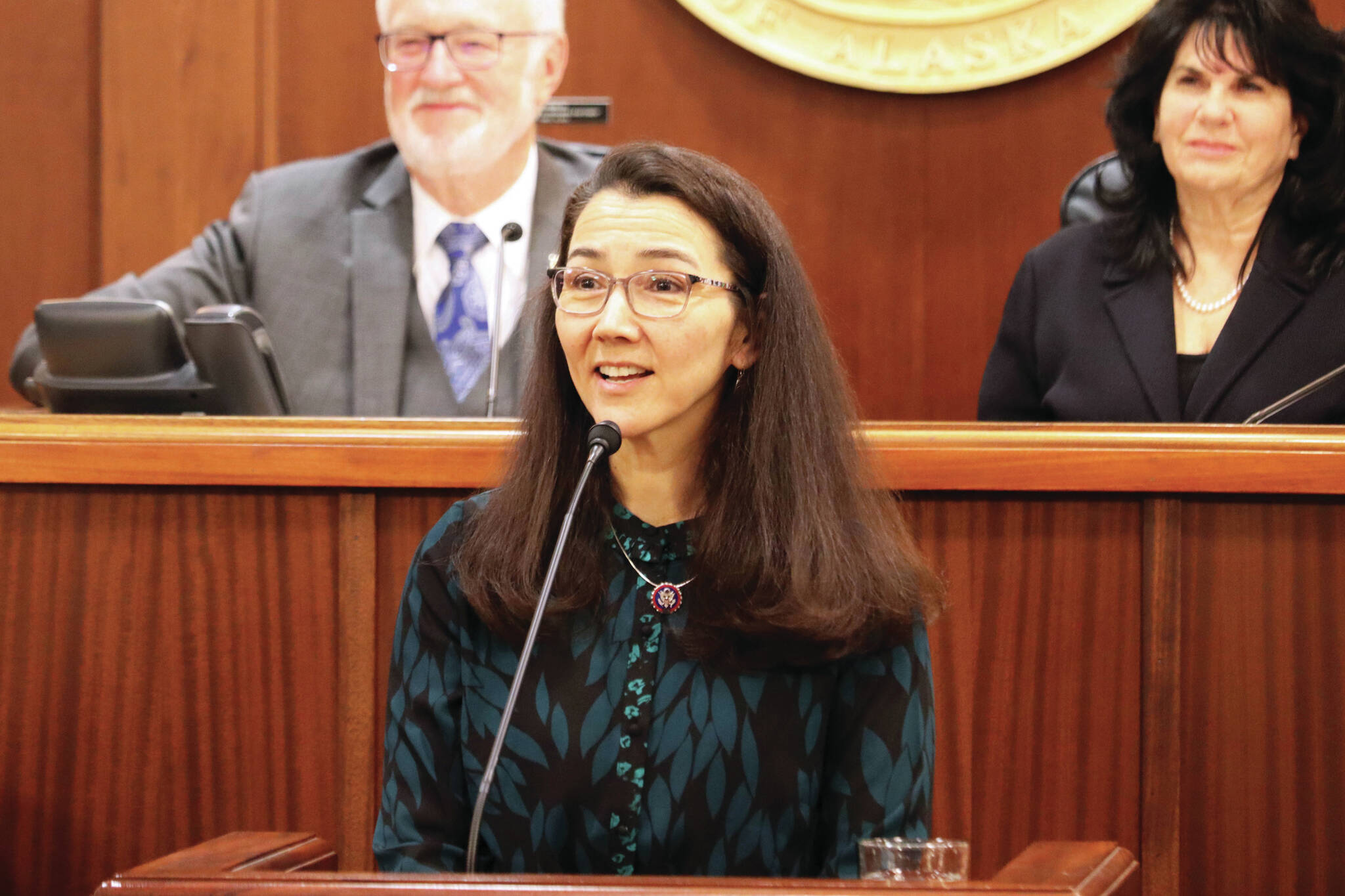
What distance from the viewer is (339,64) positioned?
3402 millimetres

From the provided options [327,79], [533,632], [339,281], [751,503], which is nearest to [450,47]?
[339,281]

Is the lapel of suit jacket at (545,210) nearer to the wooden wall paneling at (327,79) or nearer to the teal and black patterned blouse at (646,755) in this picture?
the wooden wall paneling at (327,79)

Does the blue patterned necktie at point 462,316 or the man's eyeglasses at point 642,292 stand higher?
the blue patterned necktie at point 462,316

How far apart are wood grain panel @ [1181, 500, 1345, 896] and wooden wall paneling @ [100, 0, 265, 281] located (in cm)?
260

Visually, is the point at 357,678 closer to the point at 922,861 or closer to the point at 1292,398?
the point at 922,861

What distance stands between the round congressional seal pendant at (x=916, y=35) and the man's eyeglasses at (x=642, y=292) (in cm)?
211

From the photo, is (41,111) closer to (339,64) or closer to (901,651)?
(339,64)

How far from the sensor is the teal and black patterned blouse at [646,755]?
4.05 feet

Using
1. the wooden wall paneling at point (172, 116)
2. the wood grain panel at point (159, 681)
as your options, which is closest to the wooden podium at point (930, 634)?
the wood grain panel at point (159, 681)

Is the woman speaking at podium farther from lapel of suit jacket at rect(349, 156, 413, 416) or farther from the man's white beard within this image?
the man's white beard

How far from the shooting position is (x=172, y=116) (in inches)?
132

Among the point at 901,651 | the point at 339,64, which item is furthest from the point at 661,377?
the point at 339,64

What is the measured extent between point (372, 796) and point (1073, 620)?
33.0 inches

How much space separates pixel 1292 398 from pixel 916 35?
66.7 inches
